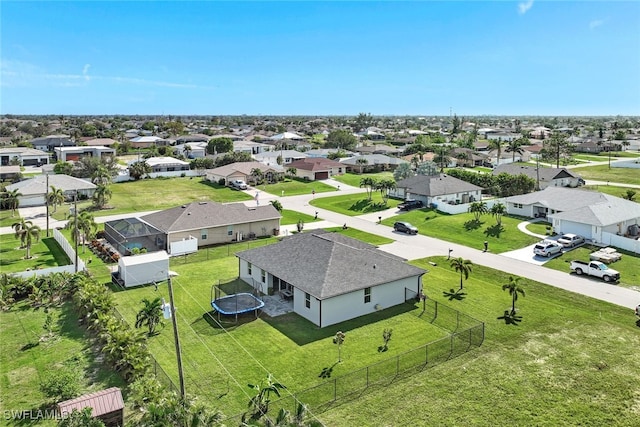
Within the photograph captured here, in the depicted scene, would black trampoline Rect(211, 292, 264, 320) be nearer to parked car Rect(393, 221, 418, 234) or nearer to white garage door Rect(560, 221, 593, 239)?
parked car Rect(393, 221, 418, 234)

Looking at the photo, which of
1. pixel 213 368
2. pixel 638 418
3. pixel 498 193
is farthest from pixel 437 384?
pixel 498 193

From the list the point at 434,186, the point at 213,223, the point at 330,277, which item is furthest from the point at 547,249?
the point at 213,223

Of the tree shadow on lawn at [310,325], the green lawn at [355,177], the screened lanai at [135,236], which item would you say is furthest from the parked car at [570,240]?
the green lawn at [355,177]

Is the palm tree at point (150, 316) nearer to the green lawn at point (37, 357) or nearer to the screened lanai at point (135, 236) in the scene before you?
the green lawn at point (37, 357)

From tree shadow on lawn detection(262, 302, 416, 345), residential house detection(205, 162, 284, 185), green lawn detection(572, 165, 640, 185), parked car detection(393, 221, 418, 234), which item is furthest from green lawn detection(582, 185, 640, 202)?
tree shadow on lawn detection(262, 302, 416, 345)

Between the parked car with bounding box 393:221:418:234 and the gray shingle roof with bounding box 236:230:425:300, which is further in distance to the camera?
the parked car with bounding box 393:221:418:234

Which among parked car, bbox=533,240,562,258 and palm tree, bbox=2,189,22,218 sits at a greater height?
palm tree, bbox=2,189,22,218

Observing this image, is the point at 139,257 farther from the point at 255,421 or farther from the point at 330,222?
the point at 330,222
